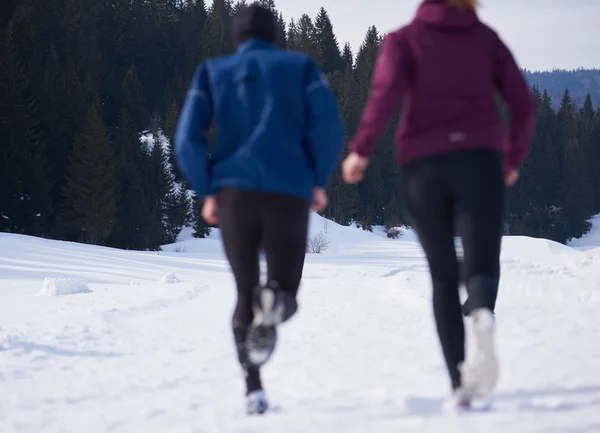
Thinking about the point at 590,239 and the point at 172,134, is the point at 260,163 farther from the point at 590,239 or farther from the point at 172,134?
the point at 590,239

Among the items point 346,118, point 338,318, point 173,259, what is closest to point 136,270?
point 173,259

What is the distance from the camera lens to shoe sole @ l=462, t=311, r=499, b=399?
211cm

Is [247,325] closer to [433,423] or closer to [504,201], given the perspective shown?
[433,423]

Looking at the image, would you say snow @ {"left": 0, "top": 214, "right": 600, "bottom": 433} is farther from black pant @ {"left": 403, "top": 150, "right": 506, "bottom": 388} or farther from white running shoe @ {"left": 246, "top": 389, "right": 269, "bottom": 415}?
black pant @ {"left": 403, "top": 150, "right": 506, "bottom": 388}

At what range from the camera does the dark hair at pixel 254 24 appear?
2711mm

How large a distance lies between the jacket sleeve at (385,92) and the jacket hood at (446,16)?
0.14 m

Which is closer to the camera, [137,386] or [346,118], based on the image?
[137,386]

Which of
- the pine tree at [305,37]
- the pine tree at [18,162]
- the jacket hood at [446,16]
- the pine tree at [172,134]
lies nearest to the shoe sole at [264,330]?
the jacket hood at [446,16]

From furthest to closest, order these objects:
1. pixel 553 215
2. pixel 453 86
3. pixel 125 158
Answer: pixel 553 215 → pixel 125 158 → pixel 453 86

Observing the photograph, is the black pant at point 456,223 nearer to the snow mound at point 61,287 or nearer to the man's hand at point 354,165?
the man's hand at point 354,165

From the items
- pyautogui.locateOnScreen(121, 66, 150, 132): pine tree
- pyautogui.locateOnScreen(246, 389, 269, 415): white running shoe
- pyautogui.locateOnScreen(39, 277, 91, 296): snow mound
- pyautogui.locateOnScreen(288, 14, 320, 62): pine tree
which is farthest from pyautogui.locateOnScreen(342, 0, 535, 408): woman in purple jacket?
pyautogui.locateOnScreen(288, 14, 320, 62): pine tree

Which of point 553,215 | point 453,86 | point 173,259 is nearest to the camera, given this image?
point 453,86

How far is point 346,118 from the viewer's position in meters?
56.6

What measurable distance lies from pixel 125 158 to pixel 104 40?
65.8 feet
